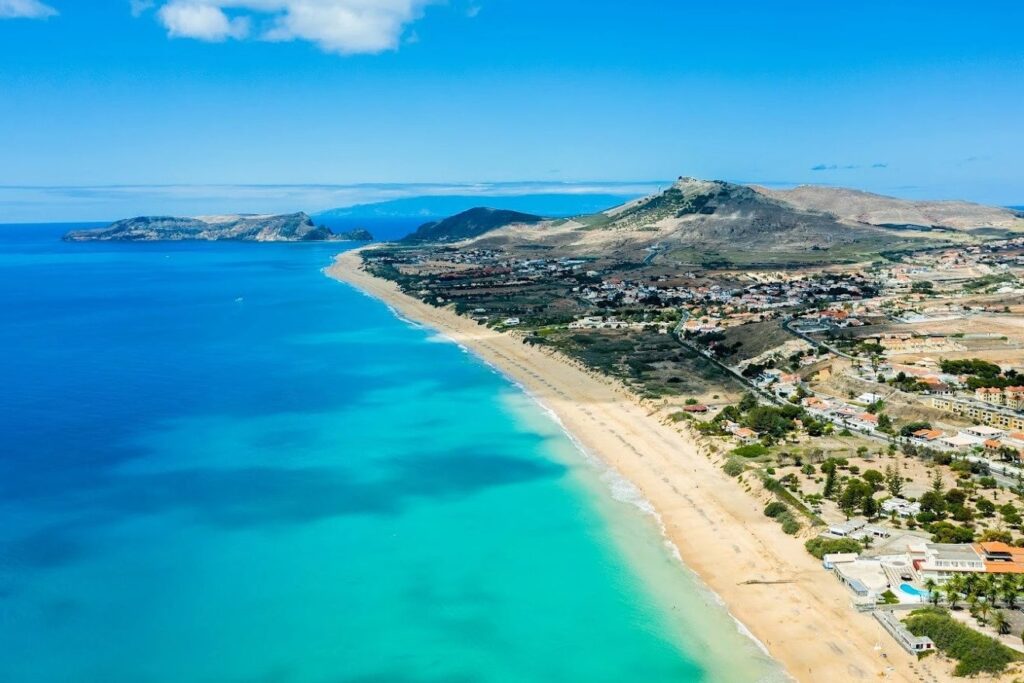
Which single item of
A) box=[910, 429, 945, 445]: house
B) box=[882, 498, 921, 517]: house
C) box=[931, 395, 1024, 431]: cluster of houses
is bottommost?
box=[882, 498, 921, 517]: house

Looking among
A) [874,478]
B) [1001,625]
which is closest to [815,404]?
[874,478]

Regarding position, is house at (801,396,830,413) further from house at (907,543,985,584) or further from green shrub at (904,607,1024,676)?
green shrub at (904,607,1024,676)

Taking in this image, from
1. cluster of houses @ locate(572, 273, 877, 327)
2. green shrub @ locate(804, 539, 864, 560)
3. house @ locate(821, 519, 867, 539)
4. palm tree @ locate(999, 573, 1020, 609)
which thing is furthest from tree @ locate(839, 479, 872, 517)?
cluster of houses @ locate(572, 273, 877, 327)

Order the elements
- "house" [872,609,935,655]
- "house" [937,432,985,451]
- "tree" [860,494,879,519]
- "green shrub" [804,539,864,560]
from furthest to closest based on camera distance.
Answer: "house" [937,432,985,451], "tree" [860,494,879,519], "green shrub" [804,539,864,560], "house" [872,609,935,655]

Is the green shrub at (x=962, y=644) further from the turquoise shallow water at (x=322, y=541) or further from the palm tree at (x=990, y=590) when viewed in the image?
the turquoise shallow water at (x=322, y=541)

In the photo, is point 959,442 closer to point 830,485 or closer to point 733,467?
point 830,485

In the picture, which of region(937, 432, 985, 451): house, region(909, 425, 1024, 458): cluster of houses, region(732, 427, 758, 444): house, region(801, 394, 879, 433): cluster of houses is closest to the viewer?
region(909, 425, 1024, 458): cluster of houses

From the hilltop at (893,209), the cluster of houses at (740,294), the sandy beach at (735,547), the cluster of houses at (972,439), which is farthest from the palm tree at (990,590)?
the hilltop at (893,209)
